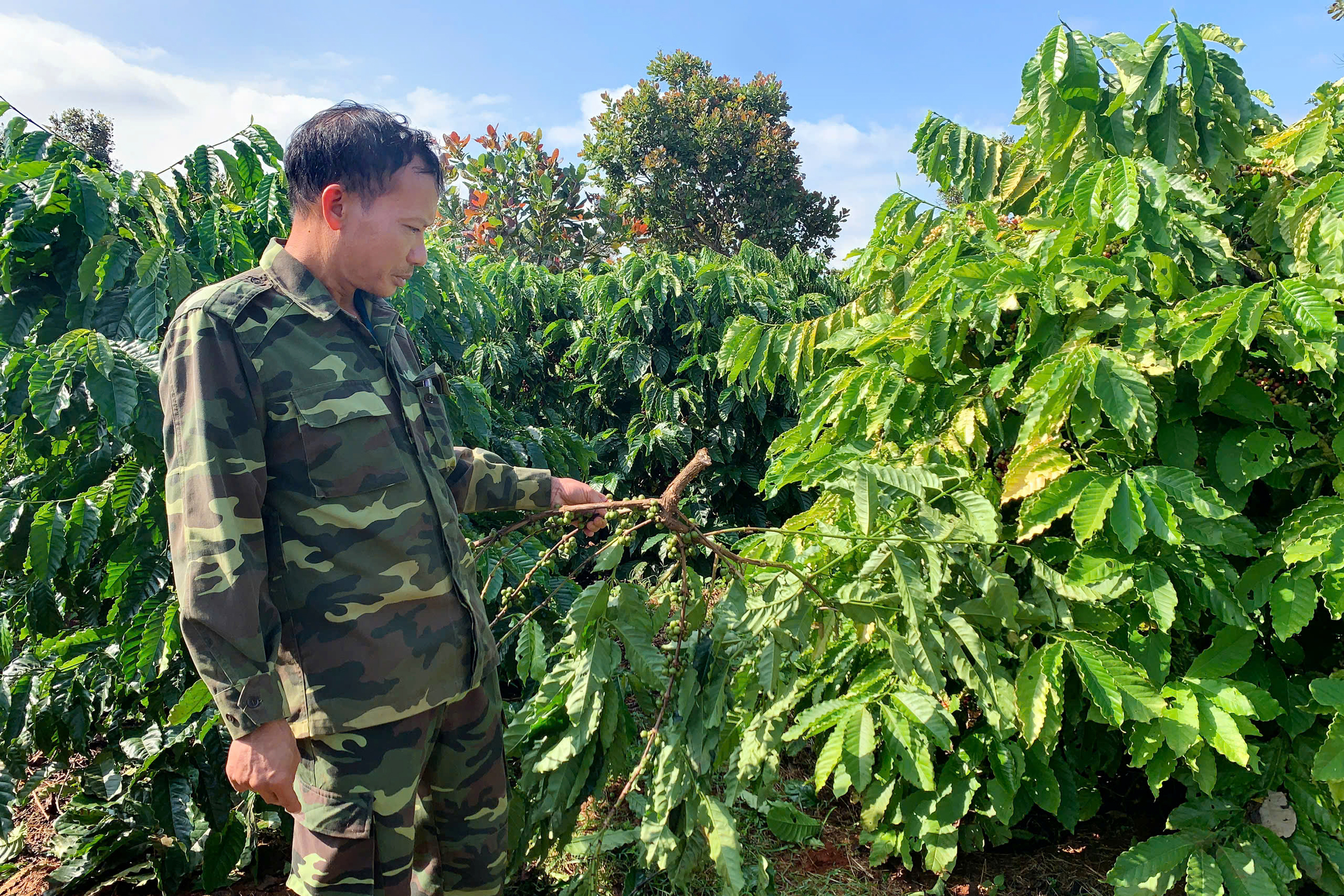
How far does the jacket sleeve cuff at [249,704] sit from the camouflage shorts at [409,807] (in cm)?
16

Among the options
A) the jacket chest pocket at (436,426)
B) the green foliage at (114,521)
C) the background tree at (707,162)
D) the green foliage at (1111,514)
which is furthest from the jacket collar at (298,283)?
the background tree at (707,162)

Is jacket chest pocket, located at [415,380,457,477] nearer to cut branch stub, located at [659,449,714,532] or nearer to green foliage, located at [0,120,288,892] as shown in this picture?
cut branch stub, located at [659,449,714,532]

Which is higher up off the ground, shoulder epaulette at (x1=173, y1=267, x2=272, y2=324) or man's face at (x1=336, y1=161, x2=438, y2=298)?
man's face at (x1=336, y1=161, x2=438, y2=298)

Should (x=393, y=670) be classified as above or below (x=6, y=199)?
below

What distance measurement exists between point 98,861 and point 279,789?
1513 mm

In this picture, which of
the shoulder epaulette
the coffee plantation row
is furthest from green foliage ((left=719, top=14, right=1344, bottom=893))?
the shoulder epaulette

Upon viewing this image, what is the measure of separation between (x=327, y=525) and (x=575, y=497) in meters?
0.65

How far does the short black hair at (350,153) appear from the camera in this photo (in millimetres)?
1491

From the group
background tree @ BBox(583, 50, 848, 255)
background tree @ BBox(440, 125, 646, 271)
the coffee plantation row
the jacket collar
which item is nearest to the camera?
the jacket collar

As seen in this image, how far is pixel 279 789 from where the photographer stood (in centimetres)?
136

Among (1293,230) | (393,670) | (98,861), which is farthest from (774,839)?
(1293,230)

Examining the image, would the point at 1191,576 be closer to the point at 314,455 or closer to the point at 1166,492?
the point at 1166,492

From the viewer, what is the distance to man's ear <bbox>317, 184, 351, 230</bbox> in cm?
150

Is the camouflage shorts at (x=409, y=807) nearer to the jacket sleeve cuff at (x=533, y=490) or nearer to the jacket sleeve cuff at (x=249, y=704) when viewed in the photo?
the jacket sleeve cuff at (x=249, y=704)
